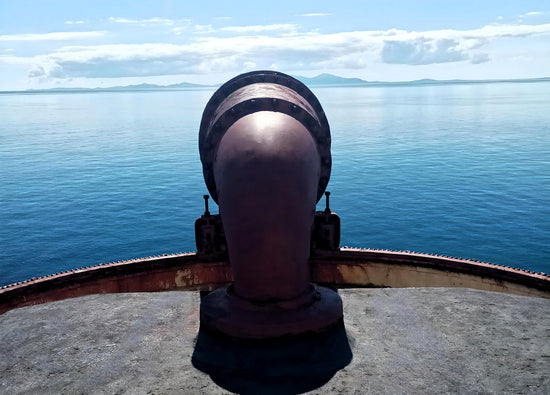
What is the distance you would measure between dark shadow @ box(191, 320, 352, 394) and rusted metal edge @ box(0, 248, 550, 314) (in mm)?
6577

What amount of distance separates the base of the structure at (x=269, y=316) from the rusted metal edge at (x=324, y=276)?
20.2 feet

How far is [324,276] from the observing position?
52.3ft

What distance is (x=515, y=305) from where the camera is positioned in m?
8.87

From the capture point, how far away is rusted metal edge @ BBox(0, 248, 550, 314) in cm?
1370

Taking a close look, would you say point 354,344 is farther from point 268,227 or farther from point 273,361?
point 268,227

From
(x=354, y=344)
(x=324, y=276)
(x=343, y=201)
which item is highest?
(x=354, y=344)

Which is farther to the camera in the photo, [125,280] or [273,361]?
[125,280]

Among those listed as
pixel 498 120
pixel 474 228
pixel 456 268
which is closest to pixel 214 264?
pixel 456 268

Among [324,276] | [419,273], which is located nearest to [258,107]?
[324,276]

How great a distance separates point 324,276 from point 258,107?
8.86 meters

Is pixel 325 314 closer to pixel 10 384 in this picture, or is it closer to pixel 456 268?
pixel 10 384

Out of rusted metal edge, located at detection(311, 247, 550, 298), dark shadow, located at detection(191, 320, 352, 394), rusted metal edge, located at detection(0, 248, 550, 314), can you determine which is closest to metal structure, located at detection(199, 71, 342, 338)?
→ dark shadow, located at detection(191, 320, 352, 394)

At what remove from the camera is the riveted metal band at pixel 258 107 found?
830 cm

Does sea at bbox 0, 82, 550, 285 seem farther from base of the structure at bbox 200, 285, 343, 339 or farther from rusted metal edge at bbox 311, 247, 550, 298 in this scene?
base of the structure at bbox 200, 285, 343, 339
